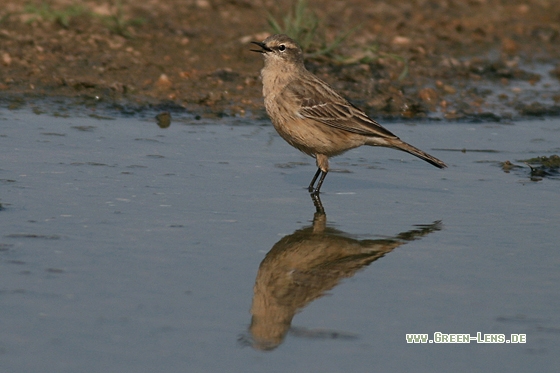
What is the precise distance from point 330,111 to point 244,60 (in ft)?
12.3

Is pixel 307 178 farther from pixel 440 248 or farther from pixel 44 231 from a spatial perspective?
pixel 44 231

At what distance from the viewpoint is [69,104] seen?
9969 millimetres

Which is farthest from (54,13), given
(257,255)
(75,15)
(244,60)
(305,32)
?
(257,255)

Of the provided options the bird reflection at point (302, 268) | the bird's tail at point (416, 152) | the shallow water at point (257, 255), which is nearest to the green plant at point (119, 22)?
the shallow water at point (257, 255)

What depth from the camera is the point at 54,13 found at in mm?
11867

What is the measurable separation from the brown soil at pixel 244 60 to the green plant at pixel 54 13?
58mm

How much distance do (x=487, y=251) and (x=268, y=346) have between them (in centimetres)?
218

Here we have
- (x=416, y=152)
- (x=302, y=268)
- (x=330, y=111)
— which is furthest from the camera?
(x=330, y=111)

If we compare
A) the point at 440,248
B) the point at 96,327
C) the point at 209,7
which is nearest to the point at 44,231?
the point at 96,327

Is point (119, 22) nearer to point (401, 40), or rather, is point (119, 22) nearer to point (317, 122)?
point (401, 40)

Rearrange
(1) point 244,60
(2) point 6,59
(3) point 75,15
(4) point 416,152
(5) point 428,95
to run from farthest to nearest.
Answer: (3) point 75,15, (1) point 244,60, (5) point 428,95, (2) point 6,59, (4) point 416,152

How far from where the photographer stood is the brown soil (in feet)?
34.7

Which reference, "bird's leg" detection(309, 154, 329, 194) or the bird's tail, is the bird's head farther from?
the bird's tail

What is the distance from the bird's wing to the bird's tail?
0.07 meters
